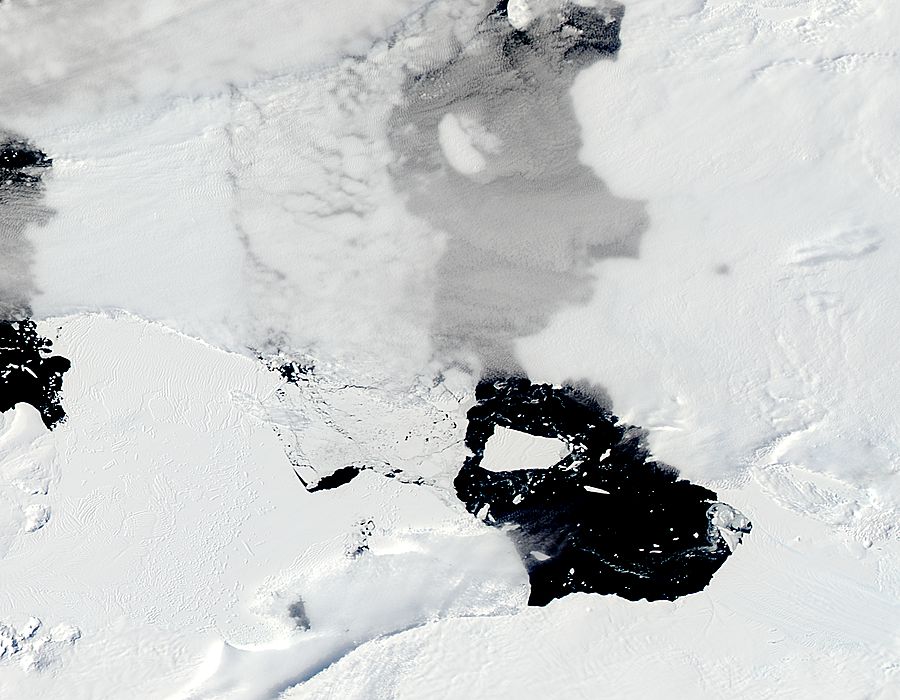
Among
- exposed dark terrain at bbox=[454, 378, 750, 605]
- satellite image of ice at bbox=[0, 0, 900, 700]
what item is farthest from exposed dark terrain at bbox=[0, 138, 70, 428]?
exposed dark terrain at bbox=[454, 378, 750, 605]

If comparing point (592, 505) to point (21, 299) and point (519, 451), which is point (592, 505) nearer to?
point (519, 451)

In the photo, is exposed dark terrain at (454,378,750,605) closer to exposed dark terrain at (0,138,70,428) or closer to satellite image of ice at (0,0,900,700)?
satellite image of ice at (0,0,900,700)

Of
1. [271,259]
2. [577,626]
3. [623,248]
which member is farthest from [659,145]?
[577,626]

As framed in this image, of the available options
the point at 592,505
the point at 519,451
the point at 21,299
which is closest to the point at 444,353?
the point at 519,451

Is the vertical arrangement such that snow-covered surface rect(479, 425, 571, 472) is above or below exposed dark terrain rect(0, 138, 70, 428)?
below

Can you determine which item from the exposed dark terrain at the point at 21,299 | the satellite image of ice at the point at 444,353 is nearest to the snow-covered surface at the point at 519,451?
the satellite image of ice at the point at 444,353

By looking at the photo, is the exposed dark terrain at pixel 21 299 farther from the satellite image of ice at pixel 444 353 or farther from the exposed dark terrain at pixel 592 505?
the exposed dark terrain at pixel 592 505
